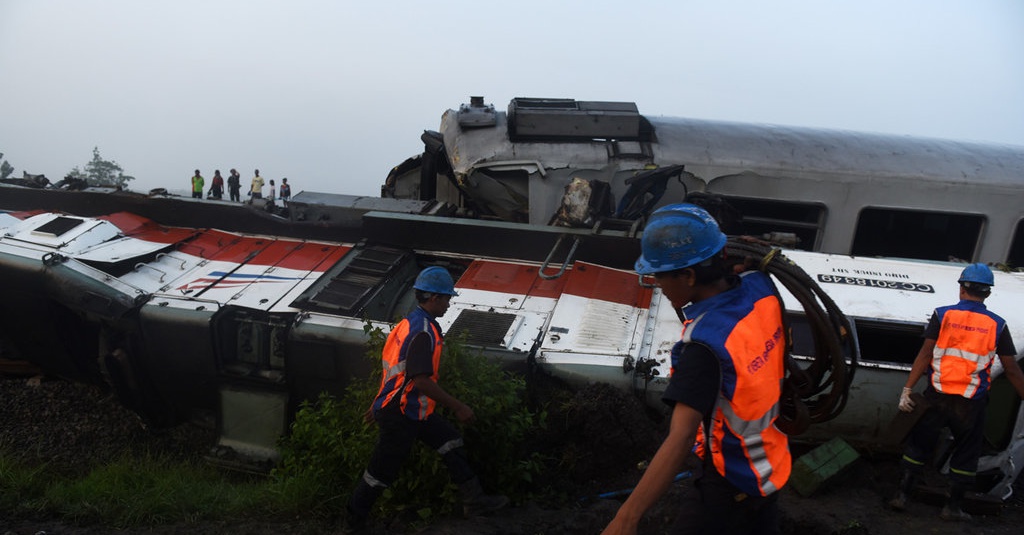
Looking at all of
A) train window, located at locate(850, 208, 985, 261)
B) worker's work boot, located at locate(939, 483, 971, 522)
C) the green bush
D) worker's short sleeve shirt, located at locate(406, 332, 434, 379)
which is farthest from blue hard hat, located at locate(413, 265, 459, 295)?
train window, located at locate(850, 208, 985, 261)

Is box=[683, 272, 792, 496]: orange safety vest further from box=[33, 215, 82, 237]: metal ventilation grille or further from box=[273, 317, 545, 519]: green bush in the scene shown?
box=[33, 215, 82, 237]: metal ventilation grille

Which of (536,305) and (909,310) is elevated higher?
(909,310)

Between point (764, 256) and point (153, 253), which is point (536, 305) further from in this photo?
point (153, 253)

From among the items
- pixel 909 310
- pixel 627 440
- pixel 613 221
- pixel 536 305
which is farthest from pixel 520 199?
pixel 909 310

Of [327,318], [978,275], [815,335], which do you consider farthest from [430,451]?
[978,275]

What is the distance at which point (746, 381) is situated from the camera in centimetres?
197

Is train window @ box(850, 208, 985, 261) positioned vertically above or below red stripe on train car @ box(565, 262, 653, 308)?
above

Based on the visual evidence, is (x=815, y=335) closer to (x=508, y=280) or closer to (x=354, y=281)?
(x=508, y=280)

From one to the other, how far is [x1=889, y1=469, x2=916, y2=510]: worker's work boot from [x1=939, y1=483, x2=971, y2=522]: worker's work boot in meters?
0.20

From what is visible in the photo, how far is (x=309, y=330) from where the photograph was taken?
4.80 meters

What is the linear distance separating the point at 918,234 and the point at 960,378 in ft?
9.69

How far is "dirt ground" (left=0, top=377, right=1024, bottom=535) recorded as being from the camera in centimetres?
374

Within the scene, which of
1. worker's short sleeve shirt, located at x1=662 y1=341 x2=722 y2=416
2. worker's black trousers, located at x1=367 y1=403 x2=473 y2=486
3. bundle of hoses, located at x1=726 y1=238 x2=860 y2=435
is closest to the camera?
worker's short sleeve shirt, located at x1=662 y1=341 x2=722 y2=416

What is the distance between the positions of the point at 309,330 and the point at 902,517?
3.80 m
